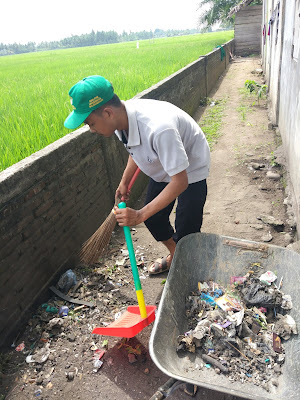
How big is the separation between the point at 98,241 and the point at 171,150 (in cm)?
120

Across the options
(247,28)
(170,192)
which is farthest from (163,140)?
(247,28)

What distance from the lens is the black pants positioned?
6.93 ft

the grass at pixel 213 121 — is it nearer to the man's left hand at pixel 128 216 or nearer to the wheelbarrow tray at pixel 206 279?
the wheelbarrow tray at pixel 206 279

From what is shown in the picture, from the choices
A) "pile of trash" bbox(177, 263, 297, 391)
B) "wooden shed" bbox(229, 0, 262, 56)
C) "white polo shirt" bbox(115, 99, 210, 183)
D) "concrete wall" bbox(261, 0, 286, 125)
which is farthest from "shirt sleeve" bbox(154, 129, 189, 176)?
"wooden shed" bbox(229, 0, 262, 56)

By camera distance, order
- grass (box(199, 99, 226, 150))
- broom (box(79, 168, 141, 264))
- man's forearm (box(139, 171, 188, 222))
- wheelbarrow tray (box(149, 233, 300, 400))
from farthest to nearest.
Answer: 1. grass (box(199, 99, 226, 150))
2. broom (box(79, 168, 141, 264))
3. man's forearm (box(139, 171, 188, 222))
4. wheelbarrow tray (box(149, 233, 300, 400))

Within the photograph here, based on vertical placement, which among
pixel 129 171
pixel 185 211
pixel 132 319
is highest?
pixel 129 171

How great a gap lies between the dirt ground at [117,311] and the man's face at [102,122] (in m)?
1.43

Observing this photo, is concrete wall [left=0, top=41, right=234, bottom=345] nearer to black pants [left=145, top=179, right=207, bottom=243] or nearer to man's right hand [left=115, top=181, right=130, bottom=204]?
man's right hand [left=115, top=181, right=130, bottom=204]

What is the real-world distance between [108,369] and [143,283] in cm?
83

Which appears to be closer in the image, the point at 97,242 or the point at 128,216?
the point at 128,216

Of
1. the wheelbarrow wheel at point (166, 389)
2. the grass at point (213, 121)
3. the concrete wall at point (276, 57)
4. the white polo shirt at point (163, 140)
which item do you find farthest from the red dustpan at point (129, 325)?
the concrete wall at point (276, 57)

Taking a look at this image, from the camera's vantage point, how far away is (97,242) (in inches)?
96.5

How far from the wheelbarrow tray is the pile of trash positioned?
4 cm

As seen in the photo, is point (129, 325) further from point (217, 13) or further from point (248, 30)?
point (217, 13)
